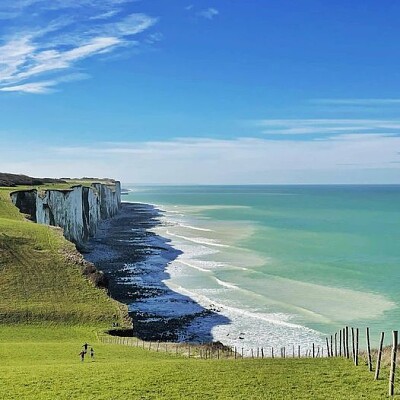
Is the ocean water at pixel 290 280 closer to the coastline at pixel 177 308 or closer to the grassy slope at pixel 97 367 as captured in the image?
the coastline at pixel 177 308

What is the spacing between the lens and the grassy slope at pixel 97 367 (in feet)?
50.8

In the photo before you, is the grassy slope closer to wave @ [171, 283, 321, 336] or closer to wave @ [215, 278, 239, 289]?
wave @ [171, 283, 321, 336]

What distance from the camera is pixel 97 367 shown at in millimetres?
18547

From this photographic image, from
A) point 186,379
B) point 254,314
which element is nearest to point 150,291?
point 254,314

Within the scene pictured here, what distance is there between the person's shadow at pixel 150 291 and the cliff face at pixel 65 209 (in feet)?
9.18

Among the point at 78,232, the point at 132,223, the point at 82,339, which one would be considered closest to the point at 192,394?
the point at 82,339

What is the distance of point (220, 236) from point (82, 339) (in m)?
56.3

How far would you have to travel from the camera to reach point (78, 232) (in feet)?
221

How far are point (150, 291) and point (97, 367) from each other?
81.4 feet

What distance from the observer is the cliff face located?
56.0 meters

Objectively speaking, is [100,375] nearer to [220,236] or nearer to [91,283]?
[91,283]

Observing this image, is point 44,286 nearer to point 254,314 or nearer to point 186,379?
point 254,314

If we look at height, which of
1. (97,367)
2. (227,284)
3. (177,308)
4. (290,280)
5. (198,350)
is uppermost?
(97,367)


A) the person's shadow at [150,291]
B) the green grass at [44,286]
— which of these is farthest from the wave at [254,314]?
the green grass at [44,286]
